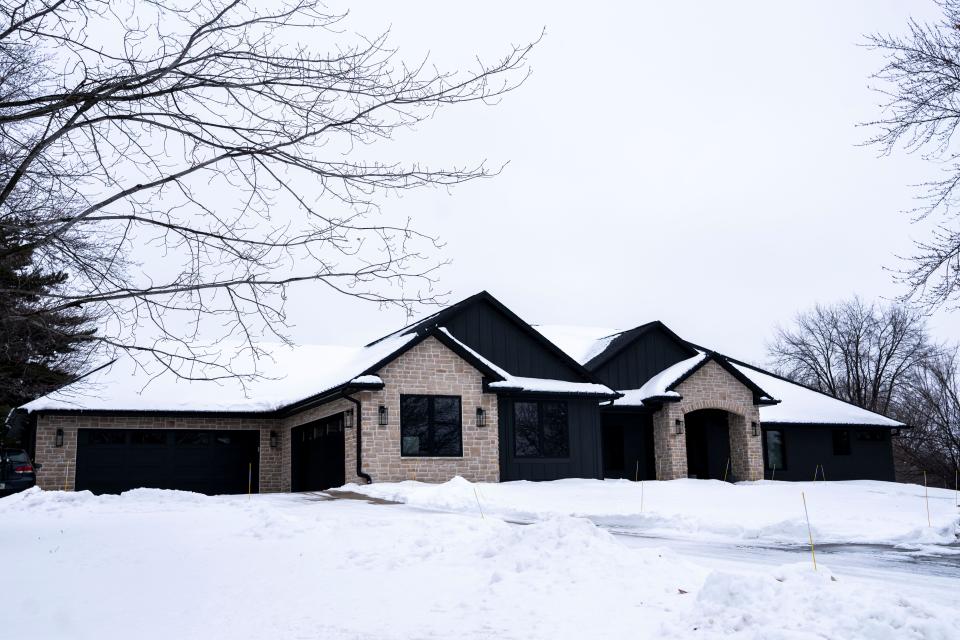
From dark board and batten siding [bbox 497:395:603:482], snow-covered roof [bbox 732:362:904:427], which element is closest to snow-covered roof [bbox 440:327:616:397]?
dark board and batten siding [bbox 497:395:603:482]

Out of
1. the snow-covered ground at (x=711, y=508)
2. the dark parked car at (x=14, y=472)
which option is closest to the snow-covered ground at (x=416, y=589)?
the snow-covered ground at (x=711, y=508)

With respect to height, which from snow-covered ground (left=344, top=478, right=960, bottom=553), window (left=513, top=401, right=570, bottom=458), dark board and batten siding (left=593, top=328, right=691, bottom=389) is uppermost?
dark board and batten siding (left=593, top=328, right=691, bottom=389)

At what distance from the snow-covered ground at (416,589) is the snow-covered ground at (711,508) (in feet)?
13.0

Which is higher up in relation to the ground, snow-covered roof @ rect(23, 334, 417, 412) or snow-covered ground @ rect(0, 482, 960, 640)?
snow-covered roof @ rect(23, 334, 417, 412)

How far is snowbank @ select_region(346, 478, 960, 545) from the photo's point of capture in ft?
41.8

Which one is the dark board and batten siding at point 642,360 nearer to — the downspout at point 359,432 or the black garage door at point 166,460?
the downspout at point 359,432

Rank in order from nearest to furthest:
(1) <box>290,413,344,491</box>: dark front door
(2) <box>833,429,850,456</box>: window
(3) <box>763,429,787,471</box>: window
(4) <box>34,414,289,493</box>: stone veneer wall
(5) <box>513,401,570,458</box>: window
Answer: (1) <box>290,413,344,491</box>: dark front door → (4) <box>34,414,289,493</box>: stone veneer wall → (5) <box>513,401,570,458</box>: window → (3) <box>763,429,787,471</box>: window → (2) <box>833,429,850,456</box>: window

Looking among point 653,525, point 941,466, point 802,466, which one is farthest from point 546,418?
point 941,466

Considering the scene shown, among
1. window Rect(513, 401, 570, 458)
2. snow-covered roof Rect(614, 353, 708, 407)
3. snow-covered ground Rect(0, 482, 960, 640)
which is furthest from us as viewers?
snow-covered roof Rect(614, 353, 708, 407)

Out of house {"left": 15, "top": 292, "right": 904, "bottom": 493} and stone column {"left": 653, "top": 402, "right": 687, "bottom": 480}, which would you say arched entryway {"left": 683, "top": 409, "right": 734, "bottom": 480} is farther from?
stone column {"left": 653, "top": 402, "right": 687, "bottom": 480}

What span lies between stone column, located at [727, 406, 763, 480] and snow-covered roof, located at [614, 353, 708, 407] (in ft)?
7.88

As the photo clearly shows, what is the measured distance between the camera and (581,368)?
24.8 meters

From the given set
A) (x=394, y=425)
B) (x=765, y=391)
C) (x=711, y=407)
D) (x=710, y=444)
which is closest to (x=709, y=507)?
(x=394, y=425)

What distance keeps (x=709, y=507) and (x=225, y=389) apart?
1450 centimetres
